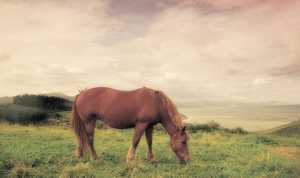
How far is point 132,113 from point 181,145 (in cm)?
168

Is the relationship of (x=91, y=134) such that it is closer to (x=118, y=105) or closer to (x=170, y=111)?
(x=118, y=105)

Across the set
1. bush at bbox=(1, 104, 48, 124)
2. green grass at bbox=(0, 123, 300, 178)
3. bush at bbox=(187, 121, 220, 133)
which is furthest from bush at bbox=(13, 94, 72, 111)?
green grass at bbox=(0, 123, 300, 178)

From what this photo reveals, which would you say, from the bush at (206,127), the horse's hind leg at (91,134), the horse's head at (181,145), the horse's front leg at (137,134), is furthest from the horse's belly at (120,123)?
the bush at (206,127)

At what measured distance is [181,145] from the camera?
10.2 meters

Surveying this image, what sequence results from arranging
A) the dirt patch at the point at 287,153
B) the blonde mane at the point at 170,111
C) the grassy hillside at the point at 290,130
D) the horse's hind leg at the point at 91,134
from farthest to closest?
the grassy hillside at the point at 290,130
the dirt patch at the point at 287,153
the horse's hind leg at the point at 91,134
the blonde mane at the point at 170,111

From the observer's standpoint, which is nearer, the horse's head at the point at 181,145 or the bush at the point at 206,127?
the horse's head at the point at 181,145

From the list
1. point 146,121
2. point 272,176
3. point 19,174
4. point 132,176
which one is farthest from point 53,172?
point 272,176

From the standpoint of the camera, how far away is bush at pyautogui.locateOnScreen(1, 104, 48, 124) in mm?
22734

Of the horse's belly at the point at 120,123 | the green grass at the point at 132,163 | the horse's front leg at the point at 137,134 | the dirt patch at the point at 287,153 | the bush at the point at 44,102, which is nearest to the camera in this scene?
the green grass at the point at 132,163

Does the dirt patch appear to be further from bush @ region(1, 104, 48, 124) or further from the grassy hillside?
bush @ region(1, 104, 48, 124)

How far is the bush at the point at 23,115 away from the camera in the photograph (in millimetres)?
22734

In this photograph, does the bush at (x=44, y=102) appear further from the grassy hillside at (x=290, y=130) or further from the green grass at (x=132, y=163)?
the grassy hillside at (x=290, y=130)

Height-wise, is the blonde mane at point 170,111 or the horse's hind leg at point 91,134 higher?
the blonde mane at point 170,111

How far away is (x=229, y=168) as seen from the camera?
969cm
